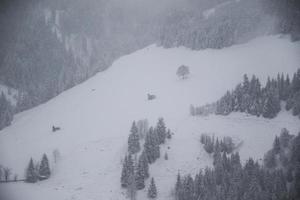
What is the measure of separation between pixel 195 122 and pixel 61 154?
46575mm

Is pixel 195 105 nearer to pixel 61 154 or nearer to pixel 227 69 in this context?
pixel 227 69

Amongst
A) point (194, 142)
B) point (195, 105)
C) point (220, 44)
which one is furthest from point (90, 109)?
point (220, 44)

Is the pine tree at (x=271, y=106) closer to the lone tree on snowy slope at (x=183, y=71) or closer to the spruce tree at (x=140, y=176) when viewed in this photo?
the spruce tree at (x=140, y=176)

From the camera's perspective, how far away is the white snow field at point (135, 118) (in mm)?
102188

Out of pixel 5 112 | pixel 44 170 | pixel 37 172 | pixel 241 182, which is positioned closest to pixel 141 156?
pixel 241 182

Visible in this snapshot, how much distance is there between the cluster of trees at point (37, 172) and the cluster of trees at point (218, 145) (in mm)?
49146

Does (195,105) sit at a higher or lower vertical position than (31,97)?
lower

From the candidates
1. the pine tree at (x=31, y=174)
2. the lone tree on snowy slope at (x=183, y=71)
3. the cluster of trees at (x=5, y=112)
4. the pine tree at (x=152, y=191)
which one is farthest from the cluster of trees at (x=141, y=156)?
the cluster of trees at (x=5, y=112)

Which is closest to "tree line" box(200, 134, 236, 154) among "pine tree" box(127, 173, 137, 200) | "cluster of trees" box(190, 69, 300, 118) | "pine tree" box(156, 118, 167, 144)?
"pine tree" box(156, 118, 167, 144)

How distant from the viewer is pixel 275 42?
549ft

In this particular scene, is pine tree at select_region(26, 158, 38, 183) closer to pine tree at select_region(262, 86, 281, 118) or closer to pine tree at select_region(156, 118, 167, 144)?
pine tree at select_region(156, 118, 167, 144)

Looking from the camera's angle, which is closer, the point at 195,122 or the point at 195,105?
the point at 195,122

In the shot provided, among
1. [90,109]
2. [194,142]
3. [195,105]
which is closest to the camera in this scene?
[194,142]

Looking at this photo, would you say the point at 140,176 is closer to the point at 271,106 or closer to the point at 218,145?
the point at 218,145
